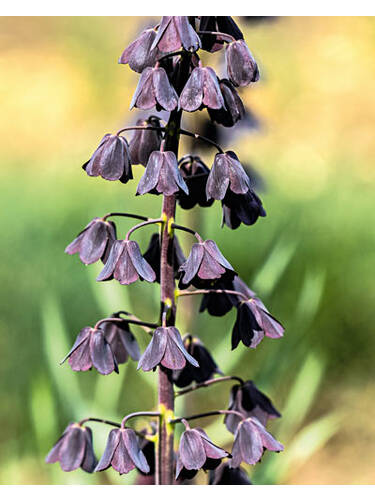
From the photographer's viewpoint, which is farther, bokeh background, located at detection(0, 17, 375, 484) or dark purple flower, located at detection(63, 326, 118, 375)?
bokeh background, located at detection(0, 17, 375, 484)

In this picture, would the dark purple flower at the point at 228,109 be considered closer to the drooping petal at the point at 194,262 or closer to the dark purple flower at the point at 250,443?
the drooping petal at the point at 194,262

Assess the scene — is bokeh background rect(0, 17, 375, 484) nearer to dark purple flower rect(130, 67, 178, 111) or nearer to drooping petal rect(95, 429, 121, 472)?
drooping petal rect(95, 429, 121, 472)

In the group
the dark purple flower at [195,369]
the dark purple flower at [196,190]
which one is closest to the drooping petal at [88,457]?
the dark purple flower at [195,369]

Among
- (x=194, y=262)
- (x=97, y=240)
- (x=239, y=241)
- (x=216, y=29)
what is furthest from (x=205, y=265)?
(x=239, y=241)

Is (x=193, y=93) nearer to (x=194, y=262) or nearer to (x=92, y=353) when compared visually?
(x=194, y=262)

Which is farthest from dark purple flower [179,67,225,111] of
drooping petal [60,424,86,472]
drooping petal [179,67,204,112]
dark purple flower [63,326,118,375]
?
drooping petal [60,424,86,472]

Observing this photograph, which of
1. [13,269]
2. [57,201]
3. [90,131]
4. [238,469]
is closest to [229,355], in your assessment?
[238,469]
